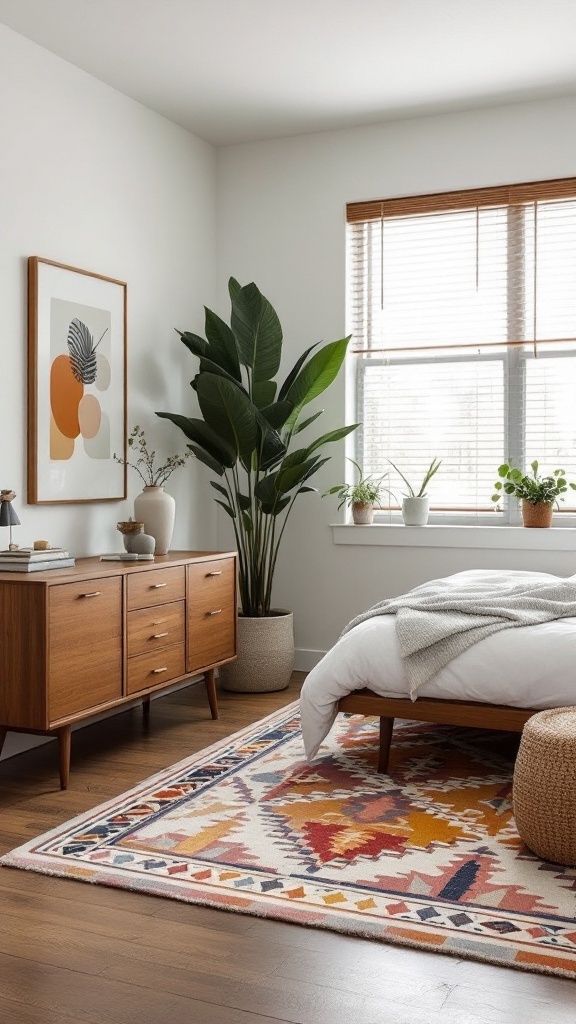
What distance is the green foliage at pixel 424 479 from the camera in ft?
17.0

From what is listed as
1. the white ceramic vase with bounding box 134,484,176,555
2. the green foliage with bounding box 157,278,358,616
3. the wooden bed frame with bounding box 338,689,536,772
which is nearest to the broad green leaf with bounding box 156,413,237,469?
the green foliage with bounding box 157,278,358,616

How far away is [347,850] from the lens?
274 cm

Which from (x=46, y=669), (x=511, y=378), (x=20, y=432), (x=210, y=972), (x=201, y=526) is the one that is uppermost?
(x=511, y=378)

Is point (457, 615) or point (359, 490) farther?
point (359, 490)

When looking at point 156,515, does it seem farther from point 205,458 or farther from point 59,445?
point 205,458

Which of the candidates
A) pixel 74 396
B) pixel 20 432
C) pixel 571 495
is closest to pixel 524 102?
pixel 571 495

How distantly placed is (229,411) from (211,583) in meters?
0.81

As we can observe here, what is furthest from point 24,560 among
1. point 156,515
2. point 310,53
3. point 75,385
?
point 310,53

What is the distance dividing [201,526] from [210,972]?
354 centimetres

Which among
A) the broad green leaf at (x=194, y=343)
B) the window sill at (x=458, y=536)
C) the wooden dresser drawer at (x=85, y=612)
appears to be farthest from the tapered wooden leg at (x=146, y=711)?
the broad green leaf at (x=194, y=343)

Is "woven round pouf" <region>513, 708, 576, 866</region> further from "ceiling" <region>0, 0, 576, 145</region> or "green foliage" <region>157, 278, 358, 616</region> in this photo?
"ceiling" <region>0, 0, 576, 145</region>

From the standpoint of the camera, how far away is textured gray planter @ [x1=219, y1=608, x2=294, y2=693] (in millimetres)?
4914

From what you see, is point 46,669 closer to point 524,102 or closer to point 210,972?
point 210,972

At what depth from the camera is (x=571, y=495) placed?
5027 mm
